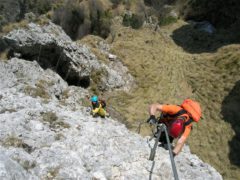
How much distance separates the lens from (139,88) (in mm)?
23047

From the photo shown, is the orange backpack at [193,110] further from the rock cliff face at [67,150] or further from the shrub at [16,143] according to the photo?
the shrub at [16,143]

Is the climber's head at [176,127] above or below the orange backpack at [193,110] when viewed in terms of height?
below

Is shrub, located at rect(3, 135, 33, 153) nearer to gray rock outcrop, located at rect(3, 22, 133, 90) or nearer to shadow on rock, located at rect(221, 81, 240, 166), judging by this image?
gray rock outcrop, located at rect(3, 22, 133, 90)

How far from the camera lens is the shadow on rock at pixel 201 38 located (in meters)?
30.3

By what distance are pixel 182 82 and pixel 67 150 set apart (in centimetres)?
1686

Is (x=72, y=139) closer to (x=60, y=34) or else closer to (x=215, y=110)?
(x=60, y=34)

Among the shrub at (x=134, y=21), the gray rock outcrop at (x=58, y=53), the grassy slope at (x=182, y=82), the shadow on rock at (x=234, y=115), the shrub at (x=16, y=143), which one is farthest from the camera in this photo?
the shrub at (x=134, y=21)

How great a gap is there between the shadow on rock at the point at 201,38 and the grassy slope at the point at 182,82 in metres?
1.35

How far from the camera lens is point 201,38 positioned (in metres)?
32.3

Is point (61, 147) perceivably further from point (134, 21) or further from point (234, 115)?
point (134, 21)

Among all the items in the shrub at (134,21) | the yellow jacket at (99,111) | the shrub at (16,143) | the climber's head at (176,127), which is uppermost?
the shrub at (134,21)

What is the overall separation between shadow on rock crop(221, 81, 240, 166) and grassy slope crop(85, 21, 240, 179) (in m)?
0.26

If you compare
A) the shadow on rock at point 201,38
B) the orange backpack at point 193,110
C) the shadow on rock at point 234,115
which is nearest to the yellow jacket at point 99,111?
the orange backpack at point 193,110

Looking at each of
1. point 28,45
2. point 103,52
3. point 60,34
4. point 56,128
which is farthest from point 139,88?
point 56,128
